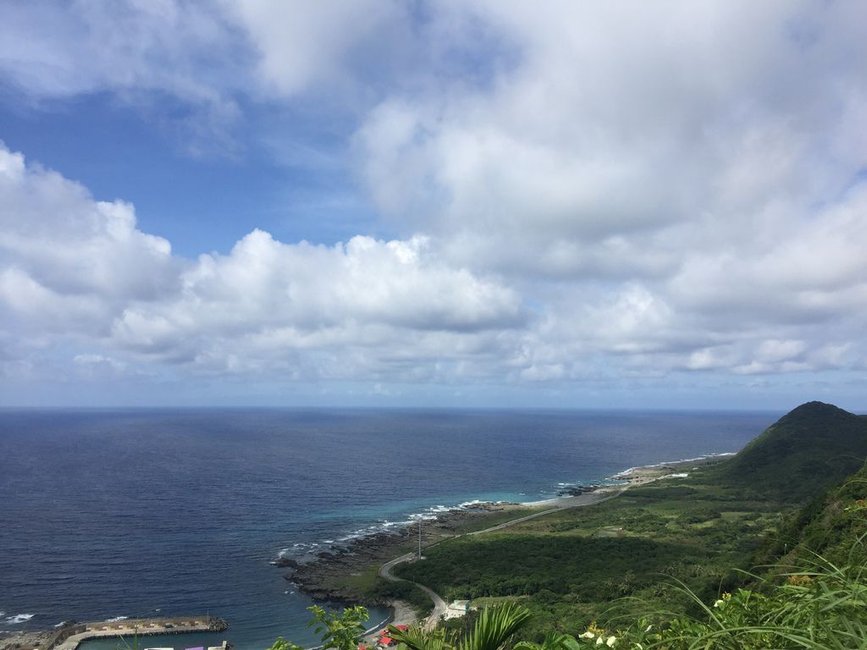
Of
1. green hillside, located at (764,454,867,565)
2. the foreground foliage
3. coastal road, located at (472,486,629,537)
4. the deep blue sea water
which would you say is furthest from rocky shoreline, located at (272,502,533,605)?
the foreground foliage

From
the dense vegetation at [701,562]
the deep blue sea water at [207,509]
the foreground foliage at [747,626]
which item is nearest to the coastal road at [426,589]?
the dense vegetation at [701,562]

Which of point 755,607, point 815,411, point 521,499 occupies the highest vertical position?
point 755,607

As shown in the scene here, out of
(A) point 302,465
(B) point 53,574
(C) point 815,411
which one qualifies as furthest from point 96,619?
(C) point 815,411

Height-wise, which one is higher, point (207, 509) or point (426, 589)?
point (207, 509)

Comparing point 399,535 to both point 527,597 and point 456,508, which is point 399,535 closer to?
point 456,508

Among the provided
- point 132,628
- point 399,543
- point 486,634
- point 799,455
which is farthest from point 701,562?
point 799,455

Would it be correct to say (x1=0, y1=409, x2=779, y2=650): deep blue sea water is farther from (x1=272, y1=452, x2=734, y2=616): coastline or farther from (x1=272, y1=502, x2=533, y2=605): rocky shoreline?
(x1=272, y1=452, x2=734, y2=616): coastline

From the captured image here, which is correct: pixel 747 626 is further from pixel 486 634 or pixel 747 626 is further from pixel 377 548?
pixel 377 548
